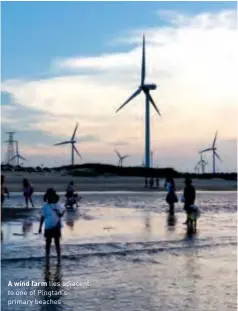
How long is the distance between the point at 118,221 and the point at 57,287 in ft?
44.0

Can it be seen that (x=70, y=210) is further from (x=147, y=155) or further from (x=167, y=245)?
(x=147, y=155)

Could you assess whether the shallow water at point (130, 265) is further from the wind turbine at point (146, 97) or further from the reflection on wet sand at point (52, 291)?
the wind turbine at point (146, 97)

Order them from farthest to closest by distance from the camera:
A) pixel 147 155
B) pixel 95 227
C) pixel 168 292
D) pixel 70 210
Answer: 1. pixel 147 155
2. pixel 70 210
3. pixel 95 227
4. pixel 168 292

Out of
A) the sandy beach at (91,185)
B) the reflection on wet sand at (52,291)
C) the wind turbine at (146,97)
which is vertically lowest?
the reflection on wet sand at (52,291)

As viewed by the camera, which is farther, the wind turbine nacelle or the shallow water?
the wind turbine nacelle

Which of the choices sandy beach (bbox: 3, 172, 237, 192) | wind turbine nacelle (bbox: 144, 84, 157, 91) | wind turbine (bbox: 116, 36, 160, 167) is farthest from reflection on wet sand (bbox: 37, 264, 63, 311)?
wind turbine nacelle (bbox: 144, 84, 157, 91)

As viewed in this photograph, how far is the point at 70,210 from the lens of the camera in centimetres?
3009

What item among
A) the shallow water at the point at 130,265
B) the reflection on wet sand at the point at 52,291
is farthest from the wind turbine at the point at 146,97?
the reflection on wet sand at the point at 52,291

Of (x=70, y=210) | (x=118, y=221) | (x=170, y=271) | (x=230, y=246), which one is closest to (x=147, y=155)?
(x=70, y=210)

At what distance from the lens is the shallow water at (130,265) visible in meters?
10.1

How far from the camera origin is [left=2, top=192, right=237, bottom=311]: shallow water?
33.0 feet

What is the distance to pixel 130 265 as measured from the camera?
13.6 m

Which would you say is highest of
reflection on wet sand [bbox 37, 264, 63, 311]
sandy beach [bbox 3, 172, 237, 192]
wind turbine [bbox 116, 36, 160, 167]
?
wind turbine [bbox 116, 36, 160, 167]

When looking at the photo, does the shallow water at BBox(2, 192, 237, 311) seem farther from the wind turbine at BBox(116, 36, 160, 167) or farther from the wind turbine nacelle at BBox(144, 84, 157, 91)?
the wind turbine nacelle at BBox(144, 84, 157, 91)
